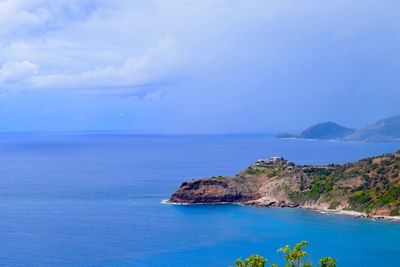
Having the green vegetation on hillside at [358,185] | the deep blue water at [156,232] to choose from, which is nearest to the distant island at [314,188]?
the green vegetation on hillside at [358,185]

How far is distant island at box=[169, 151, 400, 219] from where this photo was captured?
124188 mm

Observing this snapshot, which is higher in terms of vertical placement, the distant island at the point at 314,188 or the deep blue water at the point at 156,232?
the distant island at the point at 314,188

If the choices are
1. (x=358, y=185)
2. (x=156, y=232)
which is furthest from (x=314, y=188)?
(x=156, y=232)

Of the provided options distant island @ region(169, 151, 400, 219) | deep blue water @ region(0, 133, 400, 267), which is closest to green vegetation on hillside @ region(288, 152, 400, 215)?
distant island @ region(169, 151, 400, 219)

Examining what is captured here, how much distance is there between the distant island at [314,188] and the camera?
124m

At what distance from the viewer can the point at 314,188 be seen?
13375cm

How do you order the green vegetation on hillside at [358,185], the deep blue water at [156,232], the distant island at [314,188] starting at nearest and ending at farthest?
1. the deep blue water at [156,232]
2. the green vegetation on hillside at [358,185]
3. the distant island at [314,188]

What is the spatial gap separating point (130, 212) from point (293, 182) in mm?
38606

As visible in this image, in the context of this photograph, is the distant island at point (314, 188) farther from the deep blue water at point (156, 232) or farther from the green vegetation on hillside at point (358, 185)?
the deep blue water at point (156, 232)

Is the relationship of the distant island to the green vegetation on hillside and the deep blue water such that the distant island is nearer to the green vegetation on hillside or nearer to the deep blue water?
the green vegetation on hillside

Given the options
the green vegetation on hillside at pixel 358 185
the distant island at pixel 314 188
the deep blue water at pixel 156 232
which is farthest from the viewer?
the distant island at pixel 314 188

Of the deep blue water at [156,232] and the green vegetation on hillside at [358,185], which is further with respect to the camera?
the green vegetation on hillside at [358,185]

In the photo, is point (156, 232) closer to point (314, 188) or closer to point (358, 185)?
point (314, 188)

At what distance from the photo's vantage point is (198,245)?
94.4m
